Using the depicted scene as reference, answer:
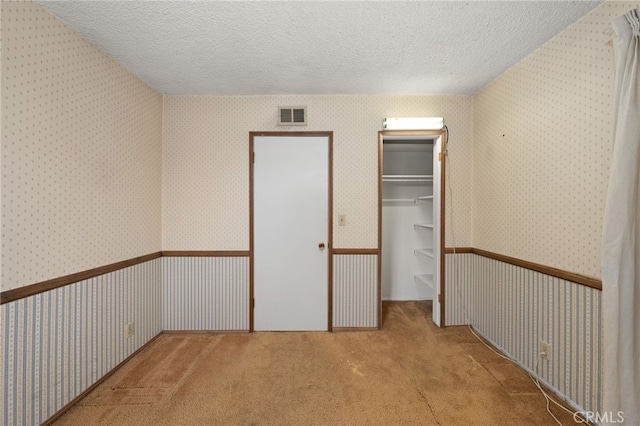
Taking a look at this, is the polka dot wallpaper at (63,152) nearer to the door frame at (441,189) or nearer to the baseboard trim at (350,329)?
the baseboard trim at (350,329)

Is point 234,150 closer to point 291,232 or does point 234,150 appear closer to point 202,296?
point 291,232

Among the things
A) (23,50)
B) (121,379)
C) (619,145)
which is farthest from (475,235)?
(23,50)

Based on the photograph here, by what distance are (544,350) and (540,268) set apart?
0.56 m

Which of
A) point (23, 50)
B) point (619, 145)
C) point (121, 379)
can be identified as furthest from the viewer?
point (121, 379)

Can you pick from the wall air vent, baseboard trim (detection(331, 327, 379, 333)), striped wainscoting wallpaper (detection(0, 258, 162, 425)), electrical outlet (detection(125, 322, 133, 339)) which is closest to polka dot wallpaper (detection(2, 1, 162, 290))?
striped wainscoting wallpaper (detection(0, 258, 162, 425))

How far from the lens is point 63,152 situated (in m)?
1.57

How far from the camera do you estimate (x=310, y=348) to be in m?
2.30

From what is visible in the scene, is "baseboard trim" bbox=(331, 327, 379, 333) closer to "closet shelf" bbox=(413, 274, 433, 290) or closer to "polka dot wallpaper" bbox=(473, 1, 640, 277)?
"closet shelf" bbox=(413, 274, 433, 290)

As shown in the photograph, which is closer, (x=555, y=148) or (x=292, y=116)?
(x=555, y=148)

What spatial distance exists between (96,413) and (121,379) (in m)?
0.31

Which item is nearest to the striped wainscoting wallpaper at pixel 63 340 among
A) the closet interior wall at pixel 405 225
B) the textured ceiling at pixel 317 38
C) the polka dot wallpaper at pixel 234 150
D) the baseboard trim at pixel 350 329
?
the polka dot wallpaper at pixel 234 150

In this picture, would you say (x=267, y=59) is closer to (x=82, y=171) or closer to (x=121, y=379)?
(x=82, y=171)

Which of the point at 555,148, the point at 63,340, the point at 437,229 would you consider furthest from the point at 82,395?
the point at 555,148

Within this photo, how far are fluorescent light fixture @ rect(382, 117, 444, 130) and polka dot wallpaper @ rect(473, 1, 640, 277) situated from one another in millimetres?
429
